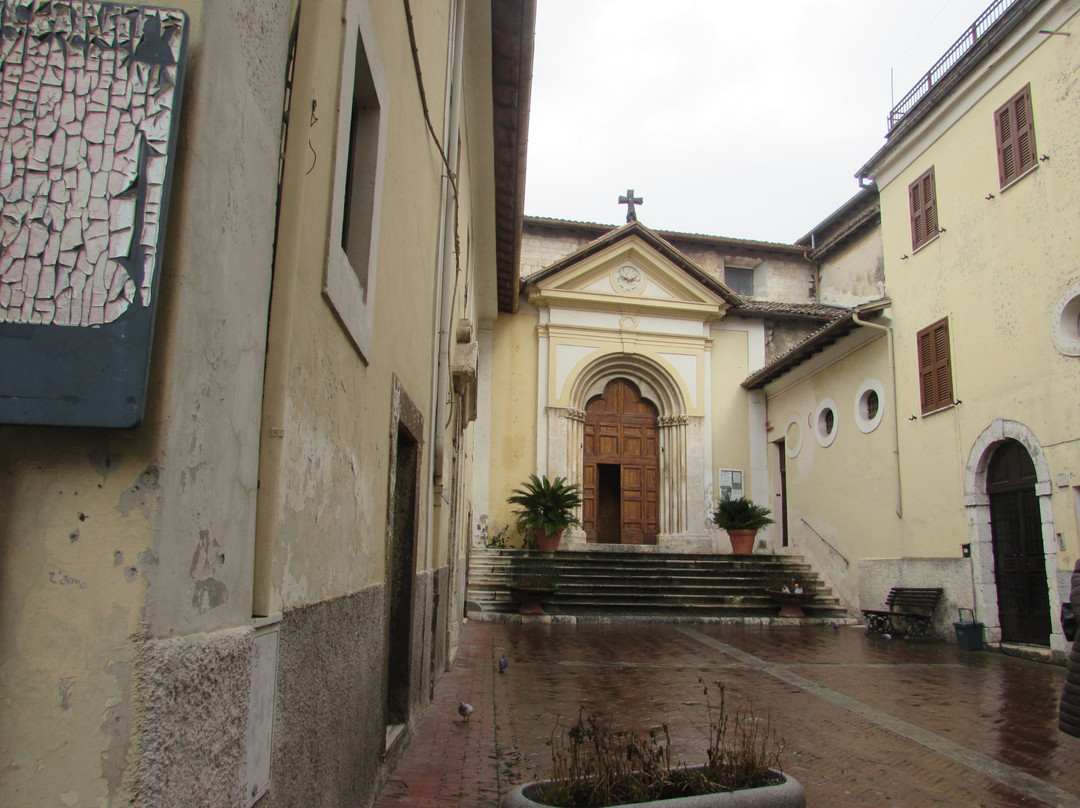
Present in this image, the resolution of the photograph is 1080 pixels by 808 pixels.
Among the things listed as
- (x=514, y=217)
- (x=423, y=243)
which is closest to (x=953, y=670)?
(x=423, y=243)

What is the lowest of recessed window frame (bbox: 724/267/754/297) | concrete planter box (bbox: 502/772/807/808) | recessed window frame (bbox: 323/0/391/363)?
concrete planter box (bbox: 502/772/807/808)

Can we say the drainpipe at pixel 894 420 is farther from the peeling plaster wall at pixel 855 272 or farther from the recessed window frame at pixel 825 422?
the peeling plaster wall at pixel 855 272

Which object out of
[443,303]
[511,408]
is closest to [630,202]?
[511,408]

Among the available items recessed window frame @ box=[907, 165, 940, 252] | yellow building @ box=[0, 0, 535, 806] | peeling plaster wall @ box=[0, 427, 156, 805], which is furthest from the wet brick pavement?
recessed window frame @ box=[907, 165, 940, 252]

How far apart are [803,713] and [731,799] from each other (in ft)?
13.0

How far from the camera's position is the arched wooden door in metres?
19.4

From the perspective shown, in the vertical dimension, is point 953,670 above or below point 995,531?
below

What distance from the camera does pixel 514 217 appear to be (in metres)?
12.9

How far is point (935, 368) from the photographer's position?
12625 mm

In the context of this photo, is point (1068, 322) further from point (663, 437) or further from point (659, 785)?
point (663, 437)

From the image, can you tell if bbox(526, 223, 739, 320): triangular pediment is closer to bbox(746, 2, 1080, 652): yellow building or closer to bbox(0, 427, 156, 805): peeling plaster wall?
bbox(746, 2, 1080, 652): yellow building

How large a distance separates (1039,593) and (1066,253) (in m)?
4.44

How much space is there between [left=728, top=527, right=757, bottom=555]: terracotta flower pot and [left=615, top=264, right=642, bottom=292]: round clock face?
20.9ft

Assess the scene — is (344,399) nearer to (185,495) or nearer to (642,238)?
(185,495)
